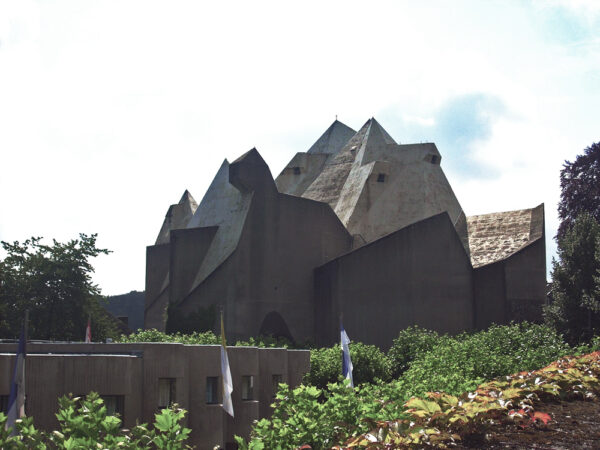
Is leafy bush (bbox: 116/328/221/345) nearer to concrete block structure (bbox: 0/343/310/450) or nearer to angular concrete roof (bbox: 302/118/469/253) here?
concrete block structure (bbox: 0/343/310/450)

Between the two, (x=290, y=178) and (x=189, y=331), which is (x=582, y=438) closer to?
(x=189, y=331)

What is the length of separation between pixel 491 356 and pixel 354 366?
290 inches

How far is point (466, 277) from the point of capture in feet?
139

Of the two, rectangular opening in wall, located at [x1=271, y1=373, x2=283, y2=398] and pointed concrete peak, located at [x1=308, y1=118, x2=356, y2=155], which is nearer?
rectangular opening in wall, located at [x1=271, y1=373, x2=283, y2=398]

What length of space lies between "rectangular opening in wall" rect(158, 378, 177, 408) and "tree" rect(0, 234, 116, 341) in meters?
22.5

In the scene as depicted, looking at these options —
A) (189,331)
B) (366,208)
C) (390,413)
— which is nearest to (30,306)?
(189,331)

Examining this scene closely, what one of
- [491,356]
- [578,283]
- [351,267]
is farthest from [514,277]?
[491,356]

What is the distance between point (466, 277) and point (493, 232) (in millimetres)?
4185

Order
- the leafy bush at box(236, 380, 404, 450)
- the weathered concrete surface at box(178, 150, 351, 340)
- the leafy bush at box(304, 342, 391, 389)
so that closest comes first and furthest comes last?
the leafy bush at box(236, 380, 404, 450), the leafy bush at box(304, 342, 391, 389), the weathered concrete surface at box(178, 150, 351, 340)

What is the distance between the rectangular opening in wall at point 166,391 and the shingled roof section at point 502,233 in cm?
2735

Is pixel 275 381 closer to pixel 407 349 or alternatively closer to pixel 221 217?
pixel 407 349

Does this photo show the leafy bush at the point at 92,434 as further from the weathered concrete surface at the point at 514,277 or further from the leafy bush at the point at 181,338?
the weathered concrete surface at the point at 514,277

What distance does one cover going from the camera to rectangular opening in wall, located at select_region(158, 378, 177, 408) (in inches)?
723

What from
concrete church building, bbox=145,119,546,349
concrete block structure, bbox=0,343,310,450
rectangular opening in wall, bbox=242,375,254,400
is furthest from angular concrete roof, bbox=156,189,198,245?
rectangular opening in wall, bbox=242,375,254,400
